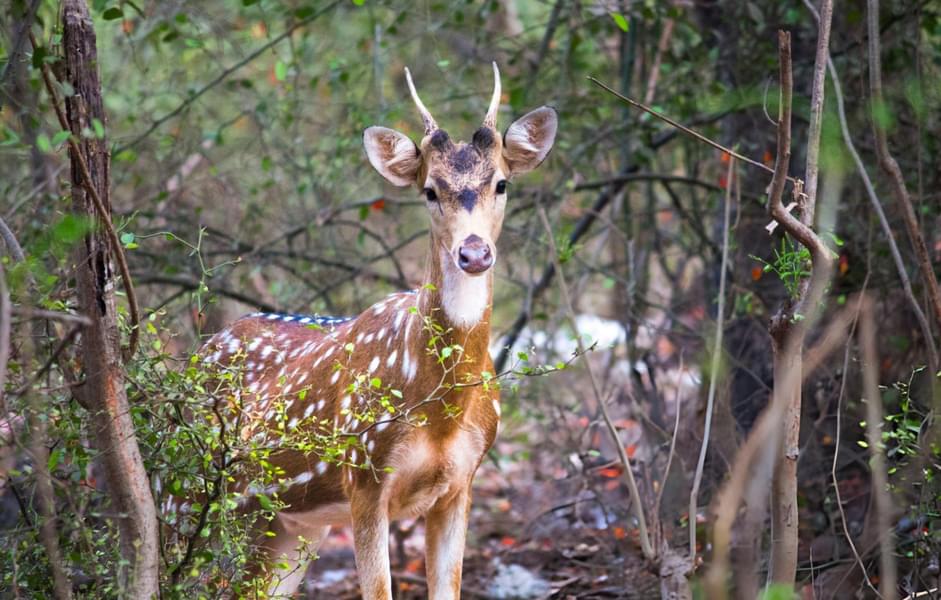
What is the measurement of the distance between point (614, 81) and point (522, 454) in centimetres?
284

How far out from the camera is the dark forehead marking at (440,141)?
496 cm

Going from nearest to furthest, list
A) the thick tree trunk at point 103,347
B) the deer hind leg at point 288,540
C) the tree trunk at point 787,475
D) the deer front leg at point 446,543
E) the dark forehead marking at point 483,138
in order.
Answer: the thick tree trunk at point 103,347 < the tree trunk at point 787,475 < the dark forehead marking at point 483,138 < the deer front leg at point 446,543 < the deer hind leg at point 288,540

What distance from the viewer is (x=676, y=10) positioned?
290 inches

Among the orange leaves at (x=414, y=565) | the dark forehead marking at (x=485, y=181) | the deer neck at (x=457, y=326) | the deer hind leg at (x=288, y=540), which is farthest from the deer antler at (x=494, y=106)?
the orange leaves at (x=414, y=565)

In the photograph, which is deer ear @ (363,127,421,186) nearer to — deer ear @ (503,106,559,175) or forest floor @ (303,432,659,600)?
deer ear @ (503,106,559,175)

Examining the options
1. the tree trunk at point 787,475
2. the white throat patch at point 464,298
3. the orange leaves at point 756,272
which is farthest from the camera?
the orange leaves at point 756,272

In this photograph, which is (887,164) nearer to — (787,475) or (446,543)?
(787,475)

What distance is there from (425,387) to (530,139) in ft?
3.97

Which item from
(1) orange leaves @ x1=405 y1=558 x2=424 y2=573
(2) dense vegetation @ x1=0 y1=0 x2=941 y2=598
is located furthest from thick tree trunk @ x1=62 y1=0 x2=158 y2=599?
(1) orange leaves @ x1=405 y1=558 x2=424 y2=573

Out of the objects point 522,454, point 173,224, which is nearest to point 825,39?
point 522,454

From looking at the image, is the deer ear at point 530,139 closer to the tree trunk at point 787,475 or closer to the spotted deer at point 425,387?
the spotted deer at point 425,387

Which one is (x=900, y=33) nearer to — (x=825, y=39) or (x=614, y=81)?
(x=614, y=81)

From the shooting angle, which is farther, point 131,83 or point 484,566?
point 131,83

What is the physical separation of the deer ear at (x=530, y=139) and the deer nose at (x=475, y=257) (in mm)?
741
